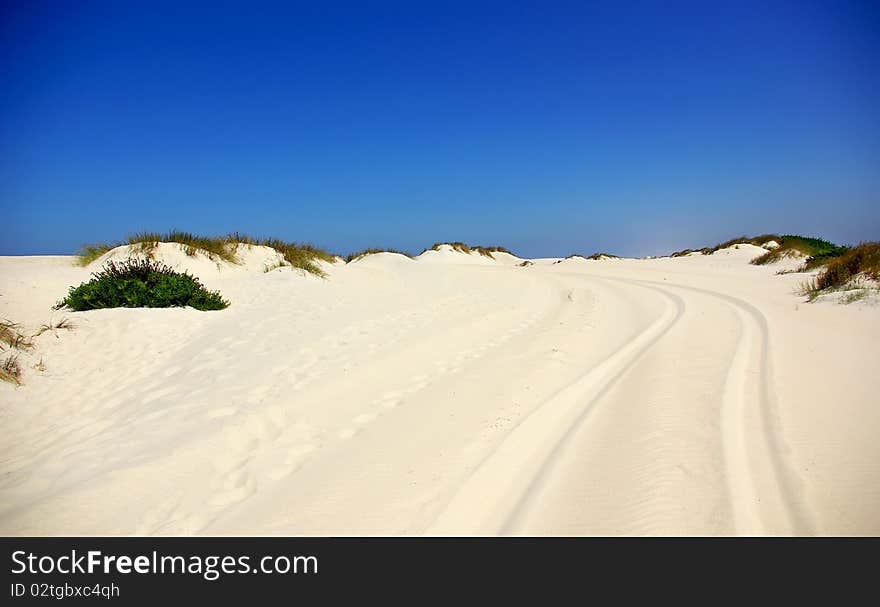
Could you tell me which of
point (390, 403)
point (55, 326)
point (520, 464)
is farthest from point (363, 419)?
point (55, 326)

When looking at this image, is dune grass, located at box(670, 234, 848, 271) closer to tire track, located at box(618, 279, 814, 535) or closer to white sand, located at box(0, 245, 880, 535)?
white sand, located at box(0, 245, 880, 535)

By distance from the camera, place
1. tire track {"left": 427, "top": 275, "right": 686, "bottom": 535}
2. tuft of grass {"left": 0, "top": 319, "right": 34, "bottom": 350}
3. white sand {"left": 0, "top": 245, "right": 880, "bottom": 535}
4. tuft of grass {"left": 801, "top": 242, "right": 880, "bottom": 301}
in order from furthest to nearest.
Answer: tuft of grass {"left": 801, "top": 242, "right": 880, "bottom": 301}, tuft of grass {"left": 0, "top": 319, "right": 34, "bottom": 350}, white sand {"left": 0, "top": 245, "right": 880, "bottom": 535}, tire track {"left": 427, "top": 275, "right": 686, "bottom": 535}

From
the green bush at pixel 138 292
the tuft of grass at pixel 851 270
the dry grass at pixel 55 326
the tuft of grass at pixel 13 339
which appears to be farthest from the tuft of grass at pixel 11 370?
the tuft of grass at pixel 851 270

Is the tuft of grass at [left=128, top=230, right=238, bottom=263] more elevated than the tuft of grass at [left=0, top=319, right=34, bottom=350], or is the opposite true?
the tuft of grass at [left=128, top=230, right=238, bottom=263]

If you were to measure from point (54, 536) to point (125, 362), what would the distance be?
4100mm

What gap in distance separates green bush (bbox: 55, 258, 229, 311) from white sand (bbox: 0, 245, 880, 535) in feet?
1.95

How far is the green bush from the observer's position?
25.5 feet

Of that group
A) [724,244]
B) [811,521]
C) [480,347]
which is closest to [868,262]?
[480,347]

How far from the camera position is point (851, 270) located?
8.41 meters

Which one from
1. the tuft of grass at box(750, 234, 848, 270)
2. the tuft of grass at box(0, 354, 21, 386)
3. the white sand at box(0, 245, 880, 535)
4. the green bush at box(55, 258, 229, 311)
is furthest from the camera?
the tuft of grass at box(750, 234, 848, 270)

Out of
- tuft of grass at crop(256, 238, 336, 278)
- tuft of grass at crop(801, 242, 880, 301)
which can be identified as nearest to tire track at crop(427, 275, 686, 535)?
tuft of grass at crop(801, 242, 880, 301)

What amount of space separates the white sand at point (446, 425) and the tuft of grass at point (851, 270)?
108 cm

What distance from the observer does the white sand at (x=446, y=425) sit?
252 cm

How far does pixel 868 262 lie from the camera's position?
829 centimetres
